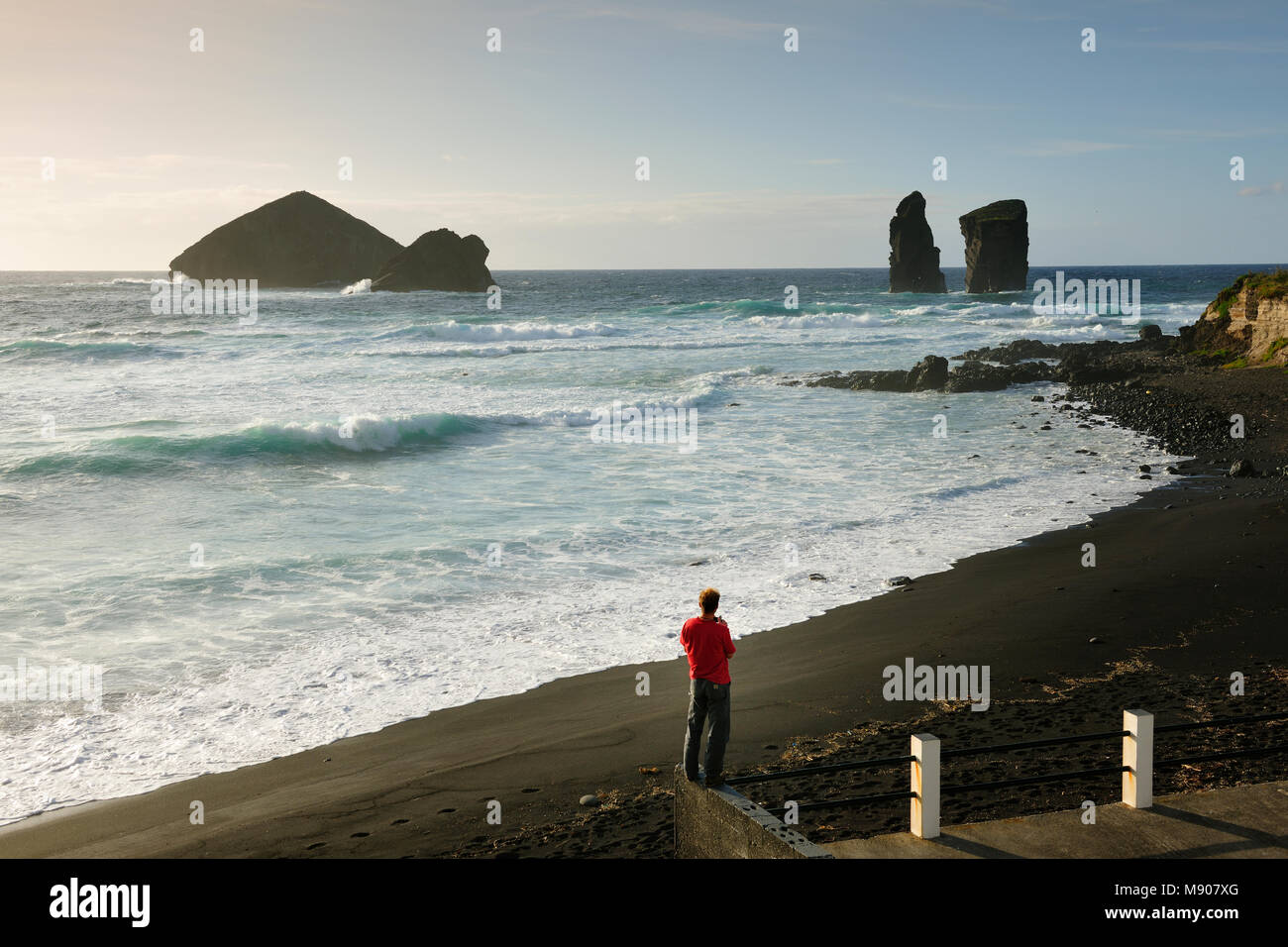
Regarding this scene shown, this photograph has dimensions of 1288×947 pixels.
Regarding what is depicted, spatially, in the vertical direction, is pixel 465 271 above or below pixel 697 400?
above

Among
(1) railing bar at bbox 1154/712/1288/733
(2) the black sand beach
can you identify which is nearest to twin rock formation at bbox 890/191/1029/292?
(2) the black sand beach

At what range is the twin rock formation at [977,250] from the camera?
10944cm

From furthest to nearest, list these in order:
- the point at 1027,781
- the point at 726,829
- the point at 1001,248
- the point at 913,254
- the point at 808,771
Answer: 1. the point at 913,254
2. the point at 1001,248
3. the point at 1027,781
4. the point at 808,771
5. the point at 726,829

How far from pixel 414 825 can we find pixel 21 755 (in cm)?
443

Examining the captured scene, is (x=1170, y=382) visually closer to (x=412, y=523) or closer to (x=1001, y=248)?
(x=412, y=523)

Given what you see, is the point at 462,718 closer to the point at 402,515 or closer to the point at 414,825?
the point at 414,825

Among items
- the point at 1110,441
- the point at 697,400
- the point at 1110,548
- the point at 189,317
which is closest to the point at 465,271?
the point at 189,317

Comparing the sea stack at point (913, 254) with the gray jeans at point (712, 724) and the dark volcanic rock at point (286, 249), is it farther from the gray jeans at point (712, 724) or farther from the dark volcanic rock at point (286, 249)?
the gray jeans at point (712, 724)

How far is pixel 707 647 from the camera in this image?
22.5 feet

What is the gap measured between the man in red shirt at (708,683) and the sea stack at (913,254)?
120312 millimetres

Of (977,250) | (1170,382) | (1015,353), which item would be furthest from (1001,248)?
(1170,382)

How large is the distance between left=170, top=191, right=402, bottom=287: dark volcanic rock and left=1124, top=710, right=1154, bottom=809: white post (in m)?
156

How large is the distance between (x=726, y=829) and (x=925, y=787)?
1.40m
